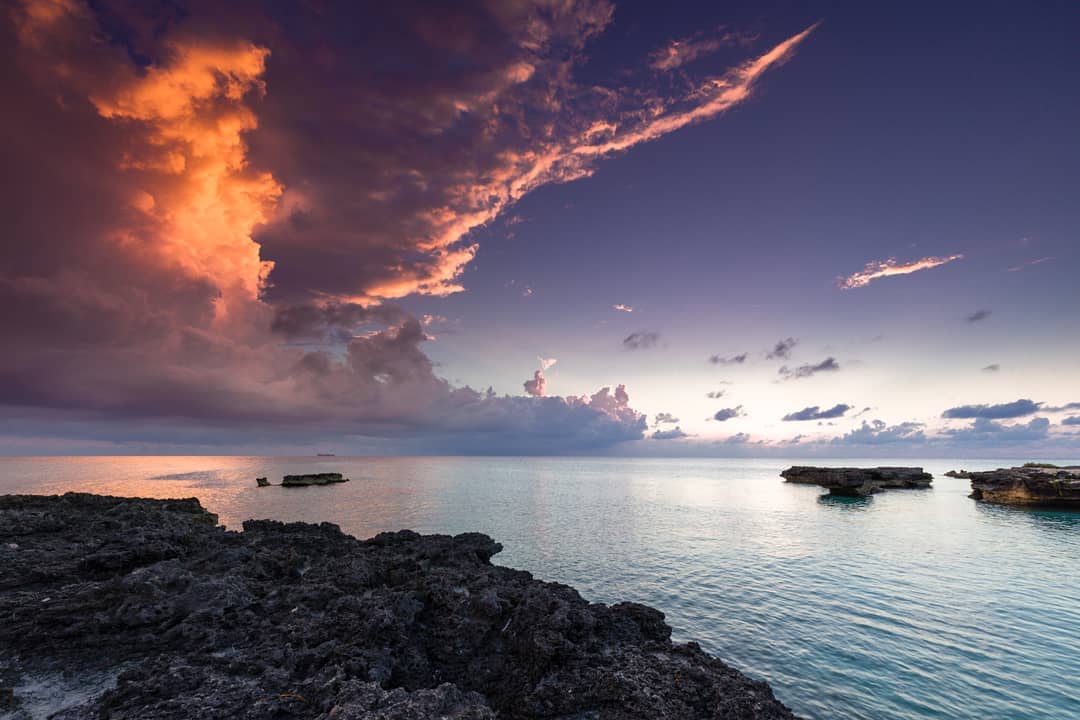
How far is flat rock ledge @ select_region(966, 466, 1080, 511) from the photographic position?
70688mm

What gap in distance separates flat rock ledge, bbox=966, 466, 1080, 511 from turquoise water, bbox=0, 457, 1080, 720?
365 centimetres

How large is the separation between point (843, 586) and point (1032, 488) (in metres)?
82.8

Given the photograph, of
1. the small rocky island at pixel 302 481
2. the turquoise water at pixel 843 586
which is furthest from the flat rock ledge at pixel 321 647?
the small rocky island at pixel 302 481

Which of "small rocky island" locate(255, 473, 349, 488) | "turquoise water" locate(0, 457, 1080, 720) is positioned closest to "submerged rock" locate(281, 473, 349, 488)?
"small rocky island" locate(255, 473, 349, 488)

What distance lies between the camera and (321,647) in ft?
40.9

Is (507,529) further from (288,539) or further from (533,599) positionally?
(533,599)

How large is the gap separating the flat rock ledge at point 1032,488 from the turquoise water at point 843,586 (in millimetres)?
3653

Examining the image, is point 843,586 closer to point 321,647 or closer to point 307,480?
point 321,647

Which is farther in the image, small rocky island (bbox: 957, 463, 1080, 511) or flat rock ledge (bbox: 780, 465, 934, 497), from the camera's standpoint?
flat rock ledge (bbox: 780, 465, 934, 497)

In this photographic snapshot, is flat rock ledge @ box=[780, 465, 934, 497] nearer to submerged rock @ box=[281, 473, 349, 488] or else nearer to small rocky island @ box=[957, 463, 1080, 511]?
small rocky island @ box=[957, 463, 1080, 511]

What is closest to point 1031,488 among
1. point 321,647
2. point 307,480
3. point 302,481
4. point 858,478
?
point 858,478

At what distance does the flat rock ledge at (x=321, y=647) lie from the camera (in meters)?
9.84

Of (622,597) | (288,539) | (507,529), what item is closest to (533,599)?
(622,597)

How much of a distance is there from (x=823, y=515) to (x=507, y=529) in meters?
54.0
